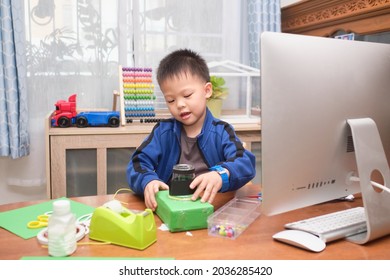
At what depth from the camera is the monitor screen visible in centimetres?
75

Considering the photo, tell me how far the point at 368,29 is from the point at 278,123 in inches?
63.5

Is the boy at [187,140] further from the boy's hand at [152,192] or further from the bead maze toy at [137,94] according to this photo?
the bead maze toy at [137,94]

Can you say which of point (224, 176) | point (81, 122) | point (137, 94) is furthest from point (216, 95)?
point (224, 176)

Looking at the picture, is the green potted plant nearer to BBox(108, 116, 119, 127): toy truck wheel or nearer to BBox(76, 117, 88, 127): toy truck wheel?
BBox(108, 116, 119, 127): toy truck wheel

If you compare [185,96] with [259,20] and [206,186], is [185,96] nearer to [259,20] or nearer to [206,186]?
[206,186]

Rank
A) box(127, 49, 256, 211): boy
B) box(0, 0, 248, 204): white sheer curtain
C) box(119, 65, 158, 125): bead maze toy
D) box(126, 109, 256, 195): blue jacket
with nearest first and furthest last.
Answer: box(127, 49, 256, 211): boy < box(126, 109, 256, 195): blue jacket < box(119, 65, 158, 125): bead maze toy < box(0, 0, 248, 204): white sheer curtain

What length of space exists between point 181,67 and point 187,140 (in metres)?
0.25

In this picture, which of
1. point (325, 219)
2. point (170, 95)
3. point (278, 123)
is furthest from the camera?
point (170, 95)

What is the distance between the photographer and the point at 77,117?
208cm

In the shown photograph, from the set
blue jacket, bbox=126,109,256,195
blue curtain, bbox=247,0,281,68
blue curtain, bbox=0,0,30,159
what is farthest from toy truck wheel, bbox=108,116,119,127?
blue curtain, bbox=247,0,281,68

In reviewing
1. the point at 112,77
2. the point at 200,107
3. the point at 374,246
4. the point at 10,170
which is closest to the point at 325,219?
the point at 374,246

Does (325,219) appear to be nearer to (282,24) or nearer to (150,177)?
(150,177)

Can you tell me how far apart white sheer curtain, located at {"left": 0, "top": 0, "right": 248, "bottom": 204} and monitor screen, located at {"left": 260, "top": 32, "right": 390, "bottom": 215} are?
1.83 m

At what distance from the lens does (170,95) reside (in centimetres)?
123
